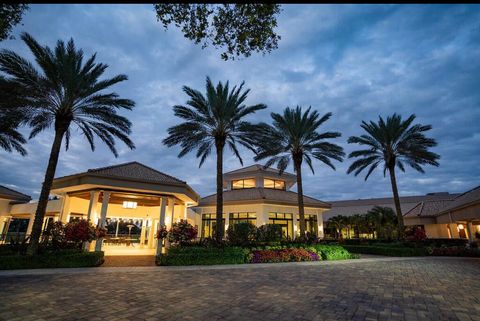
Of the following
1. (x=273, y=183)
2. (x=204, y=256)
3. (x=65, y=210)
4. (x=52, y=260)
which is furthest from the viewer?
(x=273, y=183)

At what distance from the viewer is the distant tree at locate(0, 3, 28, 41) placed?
602cm

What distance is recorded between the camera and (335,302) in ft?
23.4

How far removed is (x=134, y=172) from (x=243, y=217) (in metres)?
12.9

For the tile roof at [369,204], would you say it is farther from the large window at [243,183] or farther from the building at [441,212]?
the large window at [243,183]

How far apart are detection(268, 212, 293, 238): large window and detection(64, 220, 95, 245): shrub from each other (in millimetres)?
17146

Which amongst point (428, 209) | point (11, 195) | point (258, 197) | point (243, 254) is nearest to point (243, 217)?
point (258, 197)

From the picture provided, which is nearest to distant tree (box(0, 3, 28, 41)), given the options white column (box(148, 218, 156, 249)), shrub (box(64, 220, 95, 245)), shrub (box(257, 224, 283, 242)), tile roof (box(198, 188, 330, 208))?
shrub (box(64, 220, 95, 245))

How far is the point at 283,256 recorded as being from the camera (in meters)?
17.1

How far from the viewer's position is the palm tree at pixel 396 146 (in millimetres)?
24812

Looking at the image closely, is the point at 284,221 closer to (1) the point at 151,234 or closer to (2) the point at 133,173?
(1) the point at 151,234

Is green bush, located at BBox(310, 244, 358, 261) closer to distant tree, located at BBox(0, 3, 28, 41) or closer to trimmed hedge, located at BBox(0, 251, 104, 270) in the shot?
trimmed hedge, located at BBox(0, 251, 104, 270)

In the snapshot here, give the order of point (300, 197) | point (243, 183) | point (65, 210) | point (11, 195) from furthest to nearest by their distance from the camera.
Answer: point (243, 183), point (11, 195), point (300, 197), point (65, 210)

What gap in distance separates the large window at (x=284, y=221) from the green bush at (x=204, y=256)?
11553 mm

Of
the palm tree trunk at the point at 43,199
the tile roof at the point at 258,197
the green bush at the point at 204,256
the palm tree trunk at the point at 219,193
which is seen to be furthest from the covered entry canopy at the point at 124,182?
the tile roof at the point at 258,197
